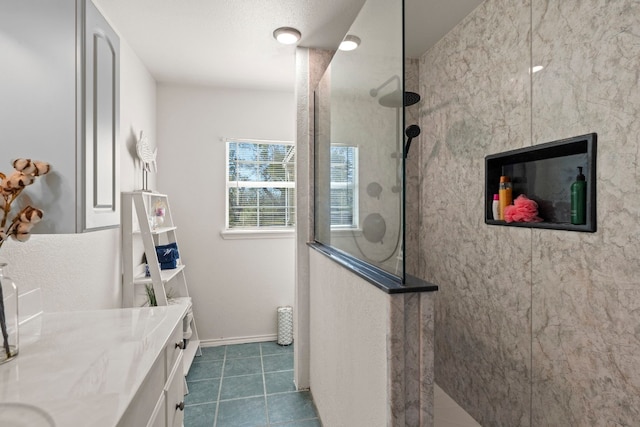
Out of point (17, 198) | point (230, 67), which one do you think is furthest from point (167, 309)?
point (230, 67)

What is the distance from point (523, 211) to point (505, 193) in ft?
0.60

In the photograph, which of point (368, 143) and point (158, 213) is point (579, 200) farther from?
point (158, 213)

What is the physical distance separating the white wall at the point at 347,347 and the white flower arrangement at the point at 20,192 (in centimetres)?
105

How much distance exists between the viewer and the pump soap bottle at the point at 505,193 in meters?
1.77

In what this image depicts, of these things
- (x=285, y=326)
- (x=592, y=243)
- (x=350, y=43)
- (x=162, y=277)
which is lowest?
(x=285, y=326)

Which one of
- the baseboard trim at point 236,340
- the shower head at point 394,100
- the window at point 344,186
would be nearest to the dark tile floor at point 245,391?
the baseboard trim at point 236,340

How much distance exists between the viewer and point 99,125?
109 centimetres

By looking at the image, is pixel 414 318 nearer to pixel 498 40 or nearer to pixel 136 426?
pixel 136 426

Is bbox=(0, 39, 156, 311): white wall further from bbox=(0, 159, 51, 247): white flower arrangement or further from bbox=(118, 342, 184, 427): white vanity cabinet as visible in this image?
bbox=(118, 342, 184, 427): white vanity cabinet

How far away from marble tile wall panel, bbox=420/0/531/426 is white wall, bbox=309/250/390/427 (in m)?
0.91

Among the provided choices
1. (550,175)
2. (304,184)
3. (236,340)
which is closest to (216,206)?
(304,184)

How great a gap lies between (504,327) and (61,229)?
200 cm

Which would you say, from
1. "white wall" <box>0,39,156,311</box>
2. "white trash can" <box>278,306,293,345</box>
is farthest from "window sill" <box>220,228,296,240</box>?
"white wall" <box>0,39,156,311</box>

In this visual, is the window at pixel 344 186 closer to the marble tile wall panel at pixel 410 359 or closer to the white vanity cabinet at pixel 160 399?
the marble tile wall panel at pixel 410 359
